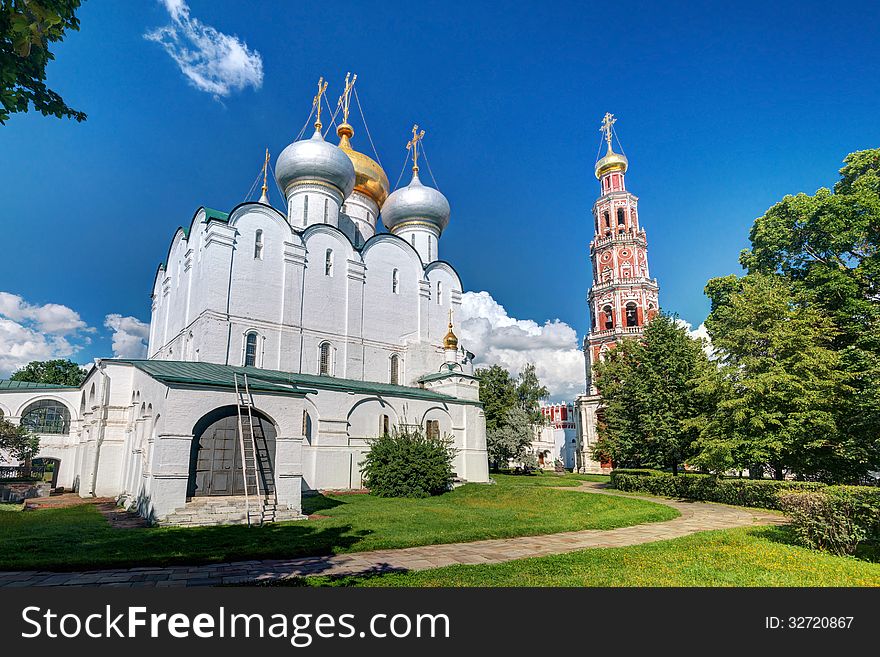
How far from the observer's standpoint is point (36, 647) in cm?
404

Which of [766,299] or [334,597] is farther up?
[766,299]

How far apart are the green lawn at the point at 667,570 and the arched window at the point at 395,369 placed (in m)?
17.8

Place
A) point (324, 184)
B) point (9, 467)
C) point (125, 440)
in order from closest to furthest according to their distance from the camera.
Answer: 1. point (125, 440)
2. point (9, 467)
3. point (324, 184)

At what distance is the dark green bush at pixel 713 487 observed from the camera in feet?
47.1

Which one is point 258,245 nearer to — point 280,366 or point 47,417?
point 280,366

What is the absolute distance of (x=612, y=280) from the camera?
132ft

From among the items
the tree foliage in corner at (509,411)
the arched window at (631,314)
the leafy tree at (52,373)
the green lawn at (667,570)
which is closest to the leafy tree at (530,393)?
the tree foliage in corner at (509,411)

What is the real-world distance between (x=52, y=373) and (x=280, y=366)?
38550mm

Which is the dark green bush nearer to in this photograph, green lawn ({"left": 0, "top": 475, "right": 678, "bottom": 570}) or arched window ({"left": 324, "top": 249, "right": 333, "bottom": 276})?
green lawn ({"left": 0, "top": 475, "right": 678, "bottom": 570})

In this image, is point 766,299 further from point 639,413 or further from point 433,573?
point 433,573

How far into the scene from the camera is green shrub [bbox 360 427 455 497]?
17391mm

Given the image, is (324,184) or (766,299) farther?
(324,184)

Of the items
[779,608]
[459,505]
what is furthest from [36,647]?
[459,505]

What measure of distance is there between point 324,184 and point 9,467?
19557 millimetres
